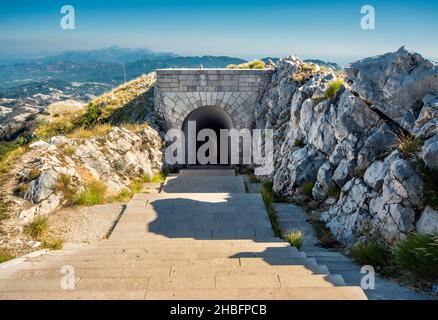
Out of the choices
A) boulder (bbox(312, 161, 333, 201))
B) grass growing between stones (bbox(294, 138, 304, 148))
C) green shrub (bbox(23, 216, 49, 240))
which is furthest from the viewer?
grass growing between stones (bbox(294, 138, 304, 148))

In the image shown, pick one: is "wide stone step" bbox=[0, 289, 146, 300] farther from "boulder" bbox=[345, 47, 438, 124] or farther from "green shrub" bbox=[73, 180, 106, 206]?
"boulder" bbox=[345, 47, 438, 124]

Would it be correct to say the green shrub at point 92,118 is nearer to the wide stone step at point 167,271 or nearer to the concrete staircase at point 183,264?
the concrete staircase at point 183,264

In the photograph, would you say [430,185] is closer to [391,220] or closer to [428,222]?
[428,222]

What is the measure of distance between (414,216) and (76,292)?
193 inches

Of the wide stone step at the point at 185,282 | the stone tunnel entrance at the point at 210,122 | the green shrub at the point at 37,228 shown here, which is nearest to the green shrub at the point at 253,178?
the stone tunnel entrance at the point at 210,122

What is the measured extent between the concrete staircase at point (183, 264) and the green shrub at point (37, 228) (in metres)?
1.09

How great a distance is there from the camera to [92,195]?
9.87m

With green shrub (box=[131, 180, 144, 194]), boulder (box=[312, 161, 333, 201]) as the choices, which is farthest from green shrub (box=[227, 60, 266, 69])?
boulder (box=[312, 161, 333, 201])

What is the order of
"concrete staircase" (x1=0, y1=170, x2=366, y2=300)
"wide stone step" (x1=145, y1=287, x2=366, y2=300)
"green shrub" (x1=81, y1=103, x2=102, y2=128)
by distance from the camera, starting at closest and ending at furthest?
"wide stone step" (x1=145, y1=287, x2=366, y2=300), "concrete staircase" (x1=0, y1=170, x2=366, y2=300), "green shrub" (x1=81, y1=103, x2=102, y2=128)

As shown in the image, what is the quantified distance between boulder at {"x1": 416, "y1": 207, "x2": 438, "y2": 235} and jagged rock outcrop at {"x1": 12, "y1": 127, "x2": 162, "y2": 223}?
7594mm

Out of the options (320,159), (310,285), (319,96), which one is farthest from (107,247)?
(319,96)

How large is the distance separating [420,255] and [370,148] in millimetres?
3549

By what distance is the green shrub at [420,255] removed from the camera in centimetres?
470

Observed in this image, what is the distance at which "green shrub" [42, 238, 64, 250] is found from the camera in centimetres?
726
